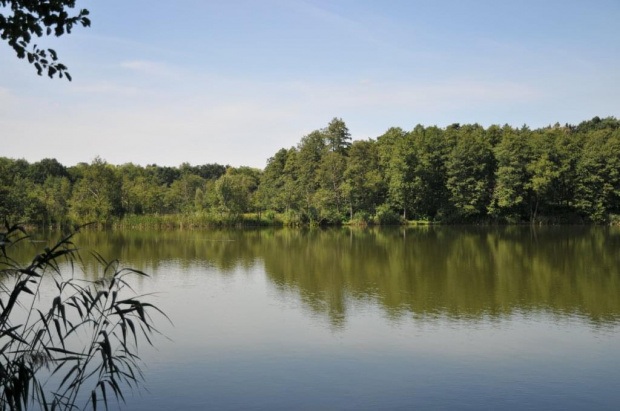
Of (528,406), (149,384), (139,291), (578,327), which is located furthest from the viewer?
(139,291)

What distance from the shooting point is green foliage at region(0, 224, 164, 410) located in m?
4.18

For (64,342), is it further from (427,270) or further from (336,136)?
(336,136)

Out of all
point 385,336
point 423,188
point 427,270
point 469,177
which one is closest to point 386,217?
point 423,188

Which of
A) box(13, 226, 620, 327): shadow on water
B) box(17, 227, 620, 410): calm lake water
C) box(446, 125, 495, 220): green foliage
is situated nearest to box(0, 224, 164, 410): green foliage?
box(17, 227, 620, 410): calm lake water

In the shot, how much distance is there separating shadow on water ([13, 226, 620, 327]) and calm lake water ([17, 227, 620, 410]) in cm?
8

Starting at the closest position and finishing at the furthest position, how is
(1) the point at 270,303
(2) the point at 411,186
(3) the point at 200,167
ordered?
(1) the point at 270,303
(2) the point at 411,186
(3) the point at 200,167

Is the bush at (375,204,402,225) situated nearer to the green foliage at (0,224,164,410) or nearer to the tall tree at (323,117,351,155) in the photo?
the tall tree at (323,117,351,155)

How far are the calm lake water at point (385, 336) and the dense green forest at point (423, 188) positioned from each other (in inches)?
998

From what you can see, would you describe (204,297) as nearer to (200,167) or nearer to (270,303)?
(270,303)

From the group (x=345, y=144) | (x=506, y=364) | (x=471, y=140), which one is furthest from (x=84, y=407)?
(x=345, y=144)

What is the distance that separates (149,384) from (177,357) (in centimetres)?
113

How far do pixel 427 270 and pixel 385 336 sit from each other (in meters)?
8.33

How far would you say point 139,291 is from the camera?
13.5 m

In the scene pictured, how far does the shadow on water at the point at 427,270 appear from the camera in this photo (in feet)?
37.0
